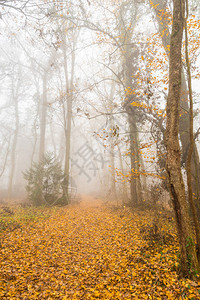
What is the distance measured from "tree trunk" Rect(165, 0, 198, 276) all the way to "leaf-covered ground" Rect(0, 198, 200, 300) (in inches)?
20.8

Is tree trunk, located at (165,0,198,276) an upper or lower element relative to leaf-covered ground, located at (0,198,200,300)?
upper

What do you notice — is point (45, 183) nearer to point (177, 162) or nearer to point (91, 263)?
point (91, 263)

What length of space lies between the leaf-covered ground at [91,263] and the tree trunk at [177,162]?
1.73 feet

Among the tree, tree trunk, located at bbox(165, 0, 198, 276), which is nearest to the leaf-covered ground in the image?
tree trunk, located at bbox(165, 0, 198, 276)

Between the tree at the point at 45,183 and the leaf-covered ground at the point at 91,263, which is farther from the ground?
the tree at the point at 45,183

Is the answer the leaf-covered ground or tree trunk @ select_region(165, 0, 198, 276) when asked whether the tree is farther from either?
tree trunk @ select_region(165, 0, 198, 276)

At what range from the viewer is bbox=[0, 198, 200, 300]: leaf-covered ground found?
131 inches

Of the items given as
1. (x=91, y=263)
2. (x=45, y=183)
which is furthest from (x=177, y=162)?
(x=45, y=183)

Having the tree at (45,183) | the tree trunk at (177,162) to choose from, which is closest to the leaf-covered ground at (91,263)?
the tree trunk at (177,162)

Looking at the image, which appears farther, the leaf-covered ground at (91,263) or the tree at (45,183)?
the tree at (45,183)

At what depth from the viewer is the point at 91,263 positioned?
4355mm

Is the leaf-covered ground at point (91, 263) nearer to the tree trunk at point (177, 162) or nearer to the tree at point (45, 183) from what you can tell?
the tree trunk at point (177, 162)

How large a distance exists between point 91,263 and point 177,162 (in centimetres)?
333

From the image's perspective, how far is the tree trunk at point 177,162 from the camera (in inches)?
130
